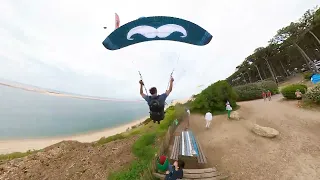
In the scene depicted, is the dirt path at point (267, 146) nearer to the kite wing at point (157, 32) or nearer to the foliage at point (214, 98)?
the foliage at point (214, 98)

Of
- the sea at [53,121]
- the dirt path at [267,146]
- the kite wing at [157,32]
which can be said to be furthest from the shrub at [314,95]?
the sea at [53,121]

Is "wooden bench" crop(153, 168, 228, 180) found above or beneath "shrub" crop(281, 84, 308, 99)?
beneath

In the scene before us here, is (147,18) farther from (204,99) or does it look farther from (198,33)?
(204,99)

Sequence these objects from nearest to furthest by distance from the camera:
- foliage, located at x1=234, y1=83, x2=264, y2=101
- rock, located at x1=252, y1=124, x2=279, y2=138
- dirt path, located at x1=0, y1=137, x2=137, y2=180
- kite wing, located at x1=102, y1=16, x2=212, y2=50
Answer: kite wing, located at x1=102, y1=16, x2=212, y2=50 < dirt path, located at x1=0, y1=137, x2=137, y2=180 < rock, located at x1=252, y1=124, x2=279, y2=138 < foliage, located at x1=234, y1=83, x2=264, y2=101

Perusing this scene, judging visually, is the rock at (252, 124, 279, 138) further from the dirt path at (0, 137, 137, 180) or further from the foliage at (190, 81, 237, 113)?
the dirt path at (0, 137, 137, 180)

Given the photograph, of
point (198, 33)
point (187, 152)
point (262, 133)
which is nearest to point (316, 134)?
point (262, 133)


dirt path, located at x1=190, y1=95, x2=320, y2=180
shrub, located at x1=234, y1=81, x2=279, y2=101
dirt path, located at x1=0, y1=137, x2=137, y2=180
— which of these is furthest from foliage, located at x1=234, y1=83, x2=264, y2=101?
dirt path, located at x1=0, y1=137, x2=137, y2=180

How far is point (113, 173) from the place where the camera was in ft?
31.6

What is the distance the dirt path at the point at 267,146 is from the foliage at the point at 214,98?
114 inches

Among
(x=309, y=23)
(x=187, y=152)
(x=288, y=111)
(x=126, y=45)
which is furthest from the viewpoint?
(x=309, y=23)

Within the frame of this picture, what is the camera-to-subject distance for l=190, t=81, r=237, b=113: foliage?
67.0 ft

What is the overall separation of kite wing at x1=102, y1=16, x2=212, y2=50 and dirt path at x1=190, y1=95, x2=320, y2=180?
6954 mm

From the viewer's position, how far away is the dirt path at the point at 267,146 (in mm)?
9414

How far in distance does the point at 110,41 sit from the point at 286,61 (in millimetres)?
70445
